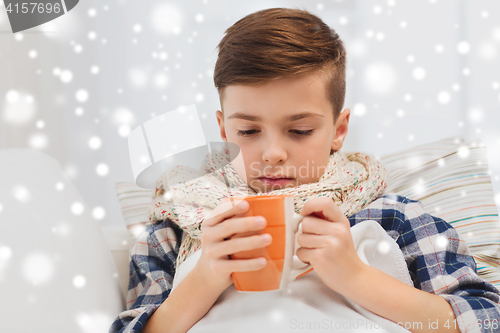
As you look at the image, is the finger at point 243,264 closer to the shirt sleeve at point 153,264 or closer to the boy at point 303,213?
the boy at point 303,213

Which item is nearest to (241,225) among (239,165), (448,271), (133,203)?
(239,165)

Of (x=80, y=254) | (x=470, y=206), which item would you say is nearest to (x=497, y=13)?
(x=470, y=206)

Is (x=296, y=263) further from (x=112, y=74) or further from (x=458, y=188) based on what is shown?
(x=458, y=188)

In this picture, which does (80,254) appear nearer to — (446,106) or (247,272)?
(247,272)

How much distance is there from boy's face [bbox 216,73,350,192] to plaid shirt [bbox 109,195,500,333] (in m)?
0.15

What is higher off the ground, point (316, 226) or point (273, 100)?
point (273, 100)

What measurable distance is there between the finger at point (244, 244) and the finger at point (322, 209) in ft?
0.18

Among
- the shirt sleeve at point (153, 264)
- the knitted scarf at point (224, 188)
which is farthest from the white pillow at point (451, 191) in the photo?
the knitted scarf at point (224, 188)

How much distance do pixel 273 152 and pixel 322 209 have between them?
0.12m

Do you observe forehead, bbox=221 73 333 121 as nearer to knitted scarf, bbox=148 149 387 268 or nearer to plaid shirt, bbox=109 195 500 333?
knitted scarf, bbox=148 149 387 268

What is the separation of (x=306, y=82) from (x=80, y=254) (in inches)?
15.8

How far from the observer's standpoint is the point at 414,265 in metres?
0.53

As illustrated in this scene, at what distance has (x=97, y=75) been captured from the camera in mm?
625

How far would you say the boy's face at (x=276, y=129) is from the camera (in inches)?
17.6
